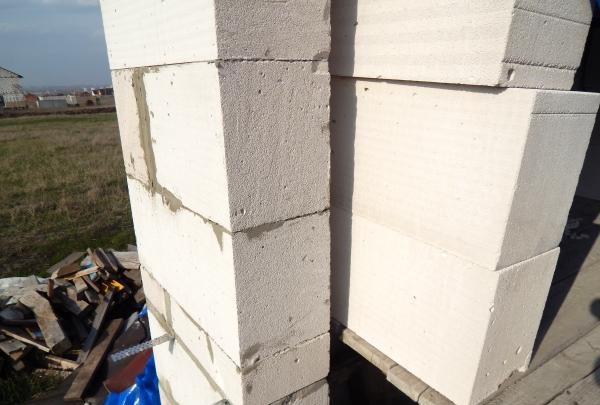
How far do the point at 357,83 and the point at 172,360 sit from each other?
7.27ft

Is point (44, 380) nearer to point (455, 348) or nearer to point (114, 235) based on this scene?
point (114, 235)

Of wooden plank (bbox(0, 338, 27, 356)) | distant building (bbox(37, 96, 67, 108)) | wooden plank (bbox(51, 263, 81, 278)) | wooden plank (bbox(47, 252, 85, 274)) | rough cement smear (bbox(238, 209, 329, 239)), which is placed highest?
rough cement smear (bbox(238, 209, 329, 239))

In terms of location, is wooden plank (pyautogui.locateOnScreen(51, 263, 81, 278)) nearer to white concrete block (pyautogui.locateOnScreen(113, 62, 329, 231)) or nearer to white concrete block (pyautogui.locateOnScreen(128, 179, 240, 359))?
white concrete block (pyautogui.locateOnScreen(128, 179, 240, 359))

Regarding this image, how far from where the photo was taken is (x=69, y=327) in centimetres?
509

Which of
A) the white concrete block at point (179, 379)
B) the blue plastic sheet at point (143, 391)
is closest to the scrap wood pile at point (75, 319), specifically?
the blue plastic sheet at point (143, 391)

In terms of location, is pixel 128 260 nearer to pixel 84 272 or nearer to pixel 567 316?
pixel 84 272

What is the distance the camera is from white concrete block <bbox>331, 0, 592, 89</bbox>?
114 centimetres

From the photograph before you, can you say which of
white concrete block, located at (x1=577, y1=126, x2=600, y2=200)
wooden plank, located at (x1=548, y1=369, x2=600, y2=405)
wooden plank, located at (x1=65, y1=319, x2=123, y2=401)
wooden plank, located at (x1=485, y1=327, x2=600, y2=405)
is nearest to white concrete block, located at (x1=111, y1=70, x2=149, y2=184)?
wooden plank, located at (x1=485, y1=327, x2=600, y2=405)

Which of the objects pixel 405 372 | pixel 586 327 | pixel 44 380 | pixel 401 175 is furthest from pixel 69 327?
pixel 586 327

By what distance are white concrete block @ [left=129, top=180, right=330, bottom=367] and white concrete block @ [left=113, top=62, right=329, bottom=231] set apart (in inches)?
3.4

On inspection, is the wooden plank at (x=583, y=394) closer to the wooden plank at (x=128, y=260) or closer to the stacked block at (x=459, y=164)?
the stacked block at (x=459, y=164)

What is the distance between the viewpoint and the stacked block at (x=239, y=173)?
1396 mm

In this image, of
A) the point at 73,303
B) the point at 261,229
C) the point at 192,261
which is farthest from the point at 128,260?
the point at 261,229

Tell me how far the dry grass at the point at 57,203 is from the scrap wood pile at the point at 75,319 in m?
1.60
